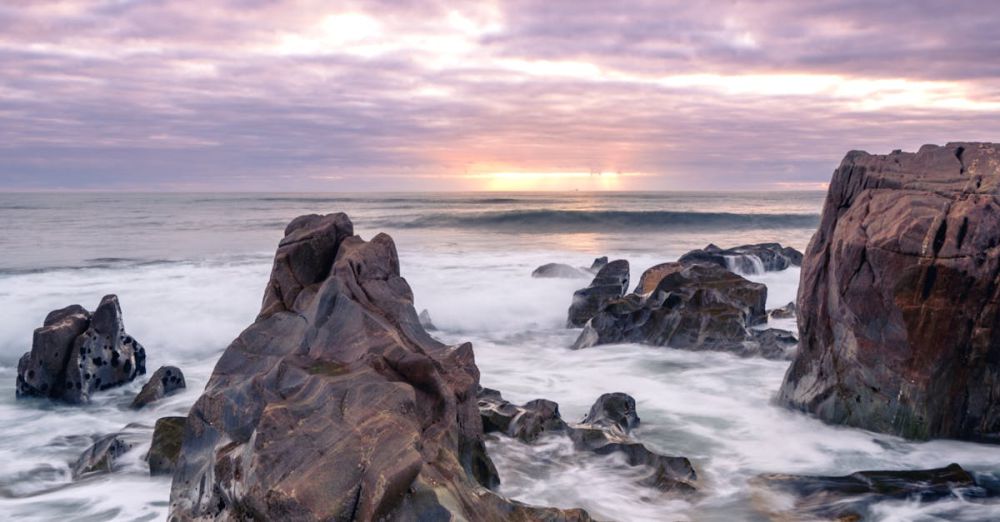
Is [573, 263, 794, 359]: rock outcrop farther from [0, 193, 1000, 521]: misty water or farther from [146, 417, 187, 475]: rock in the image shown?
[146, 417, 187, 475]: rock

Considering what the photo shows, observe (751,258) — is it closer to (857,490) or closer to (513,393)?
(513,393)

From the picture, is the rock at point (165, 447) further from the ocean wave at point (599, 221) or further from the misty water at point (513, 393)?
the ocean wave at point (599, 221)

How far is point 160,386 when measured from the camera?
394 inches

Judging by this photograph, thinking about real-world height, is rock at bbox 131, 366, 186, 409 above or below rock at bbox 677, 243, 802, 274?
below

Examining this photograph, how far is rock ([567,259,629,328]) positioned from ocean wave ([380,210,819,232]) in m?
31.9

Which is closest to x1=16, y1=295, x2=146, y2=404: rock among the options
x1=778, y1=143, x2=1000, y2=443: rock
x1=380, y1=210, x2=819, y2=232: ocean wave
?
x1=778, y1=143, x2=1000, y2=443: rock

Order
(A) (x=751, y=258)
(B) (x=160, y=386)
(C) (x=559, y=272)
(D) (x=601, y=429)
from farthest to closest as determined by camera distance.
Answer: (A) (x=751, y=258), (C) (x=559, y=272), (B) (x=160, y=386), (D) (x=601, y=429)

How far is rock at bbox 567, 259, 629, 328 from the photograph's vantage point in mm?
15081

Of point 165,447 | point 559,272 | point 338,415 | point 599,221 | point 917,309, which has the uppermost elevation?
point 917,309

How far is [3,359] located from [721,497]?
12.4 meters

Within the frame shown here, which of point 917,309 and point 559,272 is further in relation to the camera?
point 559,272

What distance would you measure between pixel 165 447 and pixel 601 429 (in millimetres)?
4190

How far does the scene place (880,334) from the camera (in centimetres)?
778

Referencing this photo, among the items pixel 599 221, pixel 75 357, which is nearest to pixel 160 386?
pixel 75 357
